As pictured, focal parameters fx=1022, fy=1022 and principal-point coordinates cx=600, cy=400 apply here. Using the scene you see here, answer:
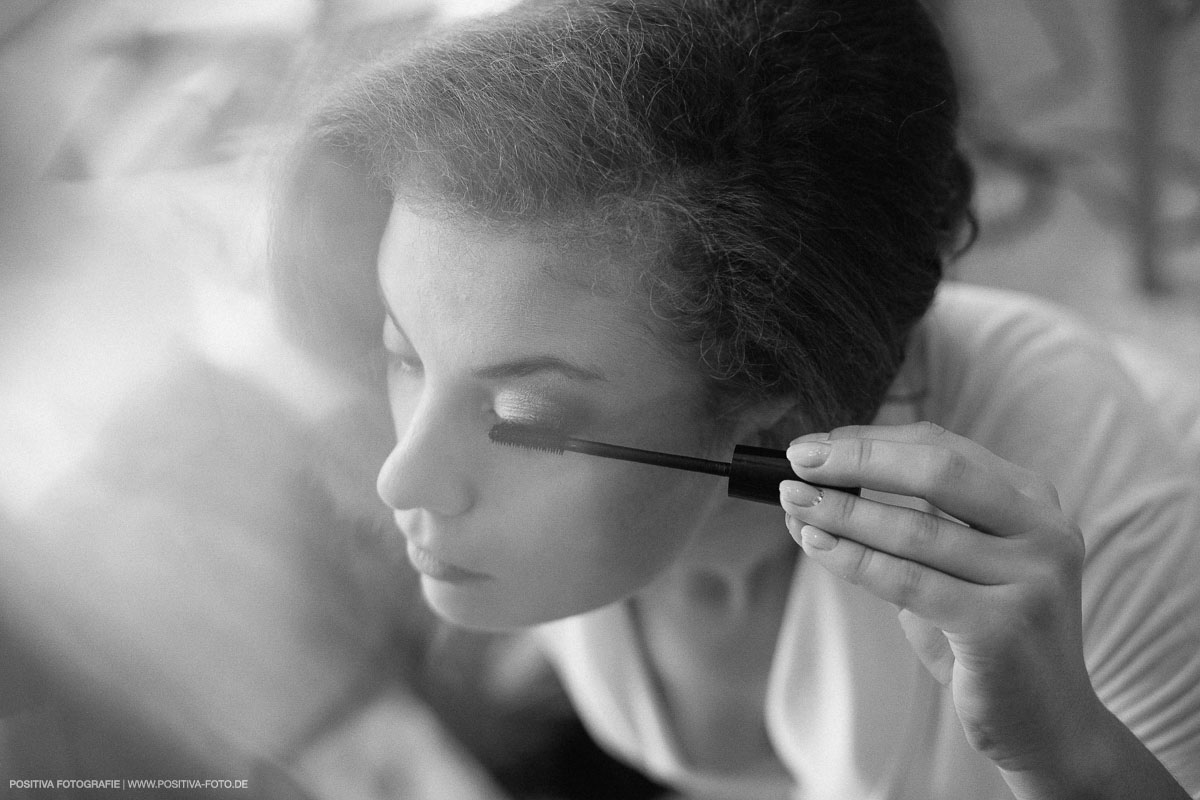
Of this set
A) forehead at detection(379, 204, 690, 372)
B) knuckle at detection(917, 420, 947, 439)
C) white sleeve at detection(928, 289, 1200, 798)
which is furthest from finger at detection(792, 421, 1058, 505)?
white sleeve at detection(928, 289, 1200, 798)

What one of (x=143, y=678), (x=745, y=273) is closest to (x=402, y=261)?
(x=745, y=273)

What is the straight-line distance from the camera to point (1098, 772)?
1.72 ft

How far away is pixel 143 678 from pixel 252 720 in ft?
0.29

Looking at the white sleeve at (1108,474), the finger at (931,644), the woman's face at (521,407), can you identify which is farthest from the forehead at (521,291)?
the white sleeve at (1108,474)

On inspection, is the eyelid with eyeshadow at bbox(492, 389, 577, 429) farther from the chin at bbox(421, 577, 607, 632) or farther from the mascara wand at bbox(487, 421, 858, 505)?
the chin at bbox(421, 577, 607, 632)

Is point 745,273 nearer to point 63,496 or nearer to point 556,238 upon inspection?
point 556,238

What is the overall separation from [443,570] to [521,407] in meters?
0.13

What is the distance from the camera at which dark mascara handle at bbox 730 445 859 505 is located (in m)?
0.48

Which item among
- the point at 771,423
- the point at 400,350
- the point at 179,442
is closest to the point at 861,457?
the point at 771,423

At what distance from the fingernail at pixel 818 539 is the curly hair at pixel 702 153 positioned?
0.11m

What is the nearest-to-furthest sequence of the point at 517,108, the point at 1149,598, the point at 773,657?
the point at 517,108 → the point at 1149,598 → the point at 773,657

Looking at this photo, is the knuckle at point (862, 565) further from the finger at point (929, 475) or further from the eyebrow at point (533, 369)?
the eyebrow at point (533, 369)

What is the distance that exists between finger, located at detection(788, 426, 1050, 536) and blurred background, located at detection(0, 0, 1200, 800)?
0.28 metres

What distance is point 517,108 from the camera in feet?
1.59
